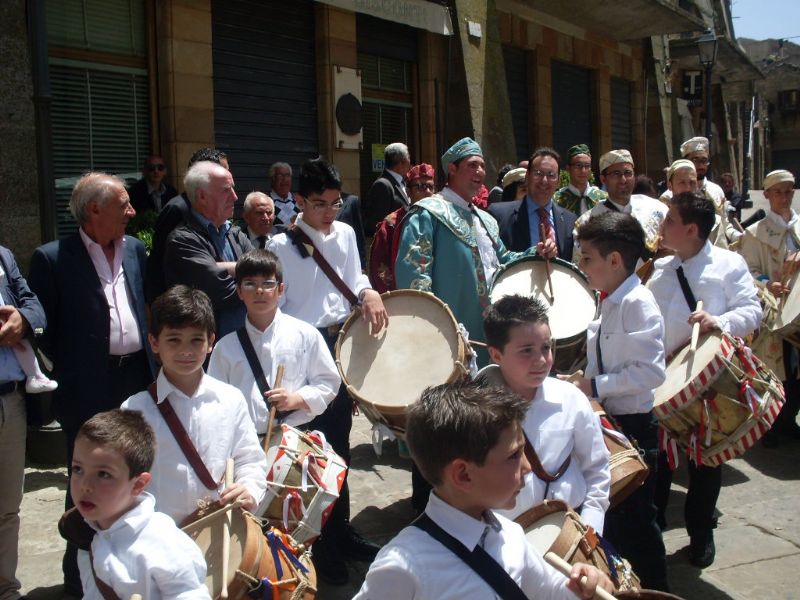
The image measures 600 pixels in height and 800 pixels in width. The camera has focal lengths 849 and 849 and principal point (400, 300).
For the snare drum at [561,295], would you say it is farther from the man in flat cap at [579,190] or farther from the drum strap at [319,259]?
the man in flat cap at [579,190]

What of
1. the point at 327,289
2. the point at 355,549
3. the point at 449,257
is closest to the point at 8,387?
the point at 327,289

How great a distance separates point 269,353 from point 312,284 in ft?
2.28

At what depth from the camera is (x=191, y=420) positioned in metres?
2.97

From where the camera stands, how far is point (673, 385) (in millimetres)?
3859

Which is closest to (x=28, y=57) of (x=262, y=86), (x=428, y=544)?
(x=262, y=86)

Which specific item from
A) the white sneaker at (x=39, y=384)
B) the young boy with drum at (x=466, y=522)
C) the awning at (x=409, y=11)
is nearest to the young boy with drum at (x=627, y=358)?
the young boy with drum at (x=466, y=522)

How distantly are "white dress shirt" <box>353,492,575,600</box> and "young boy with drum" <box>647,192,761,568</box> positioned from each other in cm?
Answer: 228

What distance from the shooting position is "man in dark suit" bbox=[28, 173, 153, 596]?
3818 mm

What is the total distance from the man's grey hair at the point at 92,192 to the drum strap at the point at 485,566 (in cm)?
252

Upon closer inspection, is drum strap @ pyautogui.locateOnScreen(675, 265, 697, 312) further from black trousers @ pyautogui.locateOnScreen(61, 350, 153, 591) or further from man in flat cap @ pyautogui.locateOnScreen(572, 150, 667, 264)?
black trousers @ pyautogui.locateOnScreen(61, 350, 153, 591)

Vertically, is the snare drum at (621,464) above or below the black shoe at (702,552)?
above

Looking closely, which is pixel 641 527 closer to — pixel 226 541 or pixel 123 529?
pixel 226 541

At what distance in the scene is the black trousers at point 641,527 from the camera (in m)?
3.58

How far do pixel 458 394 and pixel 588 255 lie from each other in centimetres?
171
